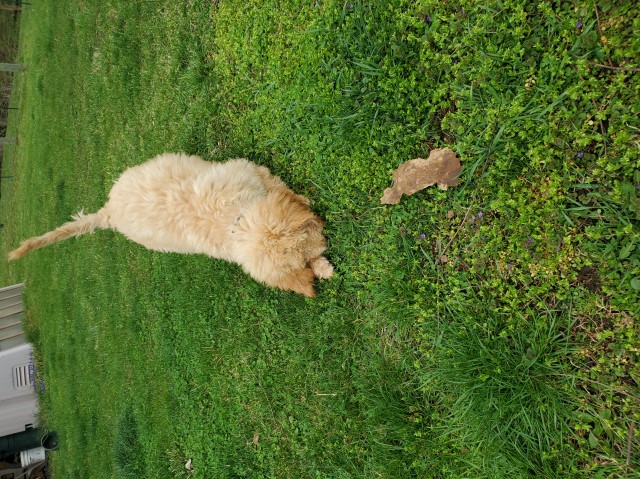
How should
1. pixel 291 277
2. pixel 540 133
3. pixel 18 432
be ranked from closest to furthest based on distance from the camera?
pixel 540 133, pixel 291 277, pixel 18 432

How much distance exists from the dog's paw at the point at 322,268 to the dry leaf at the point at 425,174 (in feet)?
2.66

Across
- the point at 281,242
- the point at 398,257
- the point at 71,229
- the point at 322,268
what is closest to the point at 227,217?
the point at 281,242

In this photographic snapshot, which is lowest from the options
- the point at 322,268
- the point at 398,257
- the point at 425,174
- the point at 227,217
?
the point at 398,257

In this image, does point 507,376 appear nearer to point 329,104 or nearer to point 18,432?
point 329,104

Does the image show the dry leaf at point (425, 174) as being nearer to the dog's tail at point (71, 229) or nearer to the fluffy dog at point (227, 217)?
the fluffy dog at point (227, 217)

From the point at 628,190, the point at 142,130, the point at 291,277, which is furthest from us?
the point at 142,130

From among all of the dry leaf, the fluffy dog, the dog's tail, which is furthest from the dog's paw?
the dog's tail

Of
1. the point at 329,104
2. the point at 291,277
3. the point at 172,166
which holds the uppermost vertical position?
the point at 172,166

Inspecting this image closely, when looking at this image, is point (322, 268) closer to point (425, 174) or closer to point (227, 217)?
point (227, 217)

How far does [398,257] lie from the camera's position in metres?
3.38

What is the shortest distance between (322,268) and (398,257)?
773 mm

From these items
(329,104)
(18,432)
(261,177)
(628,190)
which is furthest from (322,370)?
(18,432)

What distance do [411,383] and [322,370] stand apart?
95 centimetres

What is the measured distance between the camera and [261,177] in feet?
13.6
